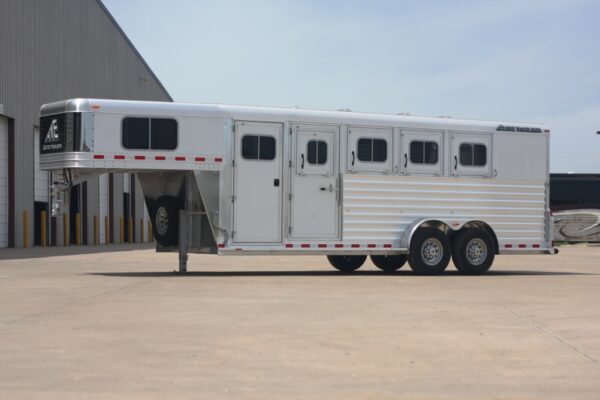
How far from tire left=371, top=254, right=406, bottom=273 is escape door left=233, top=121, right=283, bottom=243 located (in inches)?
148

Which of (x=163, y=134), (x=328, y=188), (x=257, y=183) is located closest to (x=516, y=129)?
(x=328, y=188)

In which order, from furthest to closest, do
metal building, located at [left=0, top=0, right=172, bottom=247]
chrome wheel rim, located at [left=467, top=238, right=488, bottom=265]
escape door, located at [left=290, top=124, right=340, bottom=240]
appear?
metal building, located at [left=0, top=0, right=172, bottom=247]
chrome wheel rim, located at [left=467, top=238, right=488, bottom=265]
escape door, located at [left=290, top=124, right=340, bottom=240]

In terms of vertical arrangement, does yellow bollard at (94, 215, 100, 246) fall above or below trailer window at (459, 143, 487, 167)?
below

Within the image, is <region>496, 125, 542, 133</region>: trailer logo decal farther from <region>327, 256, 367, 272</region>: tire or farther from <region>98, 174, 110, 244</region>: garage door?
<region>98, 174, 110, 244</region>: garage door

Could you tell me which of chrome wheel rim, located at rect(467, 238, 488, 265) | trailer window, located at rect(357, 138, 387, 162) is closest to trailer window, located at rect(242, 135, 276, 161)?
trailer window, located at rect(357, 138, 387, 162)

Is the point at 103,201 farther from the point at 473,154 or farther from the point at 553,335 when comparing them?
the point at 553,335

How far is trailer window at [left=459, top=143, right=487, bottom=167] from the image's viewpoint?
18.4 meters

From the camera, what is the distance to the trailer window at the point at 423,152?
18.0 meters

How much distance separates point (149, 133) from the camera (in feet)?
52.9

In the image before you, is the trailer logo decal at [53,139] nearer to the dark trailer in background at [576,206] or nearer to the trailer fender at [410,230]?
the trailer fender at [410,230]

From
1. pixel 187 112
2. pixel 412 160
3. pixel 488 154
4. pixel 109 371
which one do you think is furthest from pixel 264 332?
pixel 488 154

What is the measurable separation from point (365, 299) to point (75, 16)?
31.7m

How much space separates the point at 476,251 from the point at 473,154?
2.00 m

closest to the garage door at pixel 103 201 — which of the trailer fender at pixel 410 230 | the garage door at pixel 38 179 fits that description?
the garage door at pixel 38 179
